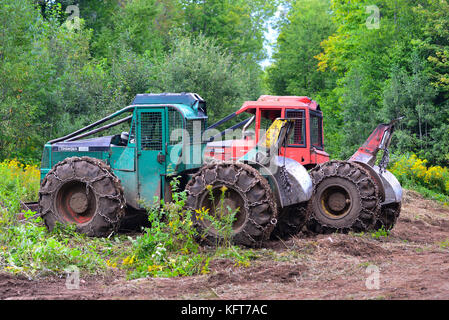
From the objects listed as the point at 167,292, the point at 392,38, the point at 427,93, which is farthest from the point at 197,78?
the point at 167,292

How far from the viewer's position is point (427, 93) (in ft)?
91.8

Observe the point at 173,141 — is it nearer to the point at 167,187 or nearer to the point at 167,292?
the point at 167,187

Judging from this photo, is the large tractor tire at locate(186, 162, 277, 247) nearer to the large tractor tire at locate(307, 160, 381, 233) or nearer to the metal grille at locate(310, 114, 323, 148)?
the large tractor tire at locate(307, 160, 381, 233)

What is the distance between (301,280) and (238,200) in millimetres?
2198

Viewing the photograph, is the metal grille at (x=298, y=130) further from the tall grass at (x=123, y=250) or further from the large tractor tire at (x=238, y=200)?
the tall grass at (x=123, y=250)

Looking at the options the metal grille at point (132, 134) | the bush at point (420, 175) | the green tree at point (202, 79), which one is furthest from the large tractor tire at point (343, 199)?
the green tree at point (202, 79)

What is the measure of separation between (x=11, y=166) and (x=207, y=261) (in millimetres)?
10212

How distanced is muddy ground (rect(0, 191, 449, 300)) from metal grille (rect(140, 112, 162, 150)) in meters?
2.64

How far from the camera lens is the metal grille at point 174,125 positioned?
34.9ft

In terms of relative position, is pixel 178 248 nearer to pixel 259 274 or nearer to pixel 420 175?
pixel 259 274

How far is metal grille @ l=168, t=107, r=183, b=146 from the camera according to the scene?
419 inches

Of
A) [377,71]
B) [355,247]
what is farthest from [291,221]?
[377,71]

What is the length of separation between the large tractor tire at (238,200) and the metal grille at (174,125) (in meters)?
1.35

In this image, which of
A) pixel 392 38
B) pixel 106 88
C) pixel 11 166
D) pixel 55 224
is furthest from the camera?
pixel 392 38
